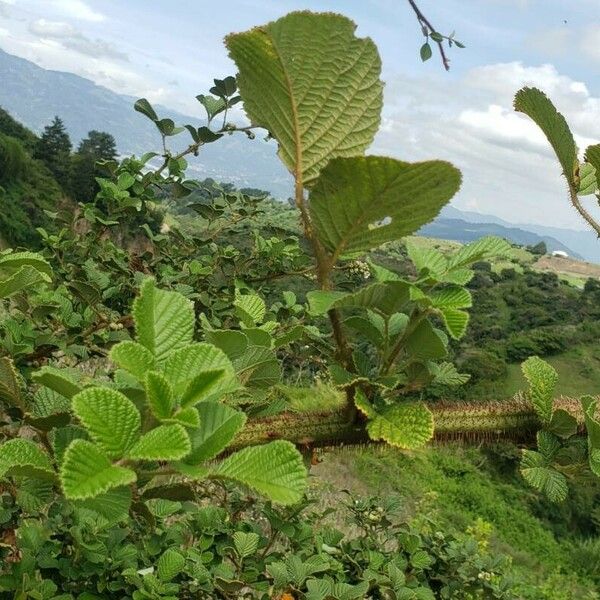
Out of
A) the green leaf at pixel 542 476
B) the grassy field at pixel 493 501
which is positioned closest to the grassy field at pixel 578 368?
the grassy field at pixel 493 501

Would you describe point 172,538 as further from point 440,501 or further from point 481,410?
point 440,501

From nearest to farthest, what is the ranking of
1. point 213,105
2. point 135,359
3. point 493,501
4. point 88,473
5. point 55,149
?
point 88,473 < point 135,359 < point 213,105 < point 493,501 < point 55,149

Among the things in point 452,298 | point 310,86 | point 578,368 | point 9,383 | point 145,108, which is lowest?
point 578,368

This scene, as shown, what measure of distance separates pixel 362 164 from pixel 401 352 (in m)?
0.29

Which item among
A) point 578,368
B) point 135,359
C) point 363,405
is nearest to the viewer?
point 135,359

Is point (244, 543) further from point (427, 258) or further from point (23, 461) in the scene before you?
point (23, 461)

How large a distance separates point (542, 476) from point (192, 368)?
42 cm

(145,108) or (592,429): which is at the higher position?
(145,108)

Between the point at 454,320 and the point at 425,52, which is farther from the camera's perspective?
the point at 425,52

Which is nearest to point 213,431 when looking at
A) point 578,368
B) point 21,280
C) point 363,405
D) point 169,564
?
point 363,405

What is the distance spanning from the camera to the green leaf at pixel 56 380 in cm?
46

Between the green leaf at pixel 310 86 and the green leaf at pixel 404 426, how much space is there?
9.2 inches

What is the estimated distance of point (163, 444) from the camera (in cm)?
41

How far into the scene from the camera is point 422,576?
2.17 meters
